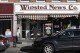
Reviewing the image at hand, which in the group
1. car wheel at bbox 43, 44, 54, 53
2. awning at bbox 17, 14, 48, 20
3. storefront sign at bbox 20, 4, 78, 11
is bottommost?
car wheel at bbox 43, 44, 54, 53

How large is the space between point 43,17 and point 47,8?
1.07 meters

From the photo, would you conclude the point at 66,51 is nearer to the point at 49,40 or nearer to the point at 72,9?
the point at 49,40

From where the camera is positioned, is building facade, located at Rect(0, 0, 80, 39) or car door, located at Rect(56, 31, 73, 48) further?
building facade, located at Rect(0, 0, 80, 39)

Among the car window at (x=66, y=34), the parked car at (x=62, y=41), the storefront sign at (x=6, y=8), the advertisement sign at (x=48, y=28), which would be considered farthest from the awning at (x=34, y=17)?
the car window at (x=66, y=34)

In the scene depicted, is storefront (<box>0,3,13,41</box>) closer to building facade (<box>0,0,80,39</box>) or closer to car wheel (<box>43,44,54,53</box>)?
building facade (<box>0,0,80,39</box>)

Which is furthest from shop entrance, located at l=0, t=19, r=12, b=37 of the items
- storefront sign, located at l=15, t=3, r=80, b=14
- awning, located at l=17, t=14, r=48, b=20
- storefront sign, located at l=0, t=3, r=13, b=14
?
storefront sign, located at l=15, t=3, r=80, b=14

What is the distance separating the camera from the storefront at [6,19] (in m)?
28.8

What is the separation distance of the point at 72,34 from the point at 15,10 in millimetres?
12230

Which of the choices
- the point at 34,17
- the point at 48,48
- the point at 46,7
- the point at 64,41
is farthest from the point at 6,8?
the point at 64,41

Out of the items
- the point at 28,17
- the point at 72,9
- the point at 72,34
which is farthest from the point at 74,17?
the point at 72,34

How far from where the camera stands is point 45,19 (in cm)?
2930

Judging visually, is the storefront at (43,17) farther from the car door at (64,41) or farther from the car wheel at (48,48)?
the car door at (64,41)

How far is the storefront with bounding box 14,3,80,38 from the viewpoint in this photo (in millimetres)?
29062

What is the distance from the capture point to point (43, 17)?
29.1 metres
